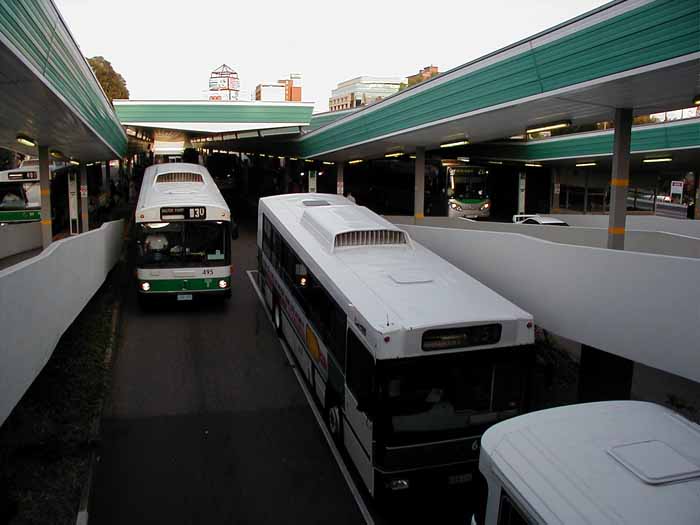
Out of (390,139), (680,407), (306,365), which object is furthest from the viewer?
(390,139)

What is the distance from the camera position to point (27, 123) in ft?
52.4

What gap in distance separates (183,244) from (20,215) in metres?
18.6

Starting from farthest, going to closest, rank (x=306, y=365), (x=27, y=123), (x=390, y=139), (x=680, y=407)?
(x=390, y=139) < (x=27, y=123) < (x=680, y=407) < (x=306, y=365)

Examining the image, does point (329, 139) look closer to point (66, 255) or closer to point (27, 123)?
point (27, 123)

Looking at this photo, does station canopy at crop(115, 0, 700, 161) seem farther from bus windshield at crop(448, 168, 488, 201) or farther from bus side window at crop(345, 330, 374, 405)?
bus windshield at crop(448, 168, 488, 201)

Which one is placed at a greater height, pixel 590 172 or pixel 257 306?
pixel 590 172

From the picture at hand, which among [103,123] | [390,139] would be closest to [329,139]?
[390,139]

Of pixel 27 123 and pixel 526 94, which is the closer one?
pixel 526 94

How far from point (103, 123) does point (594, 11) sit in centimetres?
1629

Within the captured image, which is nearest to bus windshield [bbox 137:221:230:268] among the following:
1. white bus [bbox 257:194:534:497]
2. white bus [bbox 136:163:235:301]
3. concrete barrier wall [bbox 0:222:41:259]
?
white bus [bbox 136:163:235:301]

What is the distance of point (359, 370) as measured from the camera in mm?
7730

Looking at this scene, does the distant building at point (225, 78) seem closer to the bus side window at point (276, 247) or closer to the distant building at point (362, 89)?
the distant building at point (362, 89)

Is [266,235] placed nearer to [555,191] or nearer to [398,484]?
[398,484]

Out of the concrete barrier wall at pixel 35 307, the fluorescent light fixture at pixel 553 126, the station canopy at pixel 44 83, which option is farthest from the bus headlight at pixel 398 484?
the fluorescent light fixture at pixel 553 126
